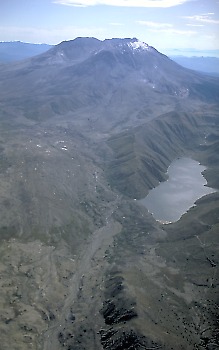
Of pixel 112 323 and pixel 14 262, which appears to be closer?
pixel 112 323

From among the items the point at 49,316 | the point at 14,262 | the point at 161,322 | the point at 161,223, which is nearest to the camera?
the point at 161,322

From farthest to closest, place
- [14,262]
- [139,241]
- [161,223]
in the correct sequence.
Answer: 1. [161,223]
2. [139,241]
3. [14,262]

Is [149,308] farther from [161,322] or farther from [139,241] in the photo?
[139,241]

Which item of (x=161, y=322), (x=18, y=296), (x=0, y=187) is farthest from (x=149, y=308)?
(x=0, y=187)

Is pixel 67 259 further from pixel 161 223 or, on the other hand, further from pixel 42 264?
pixel 161 223

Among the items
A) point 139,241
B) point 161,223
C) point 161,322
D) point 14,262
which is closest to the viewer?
point 161,322

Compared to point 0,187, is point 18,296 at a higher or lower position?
lower

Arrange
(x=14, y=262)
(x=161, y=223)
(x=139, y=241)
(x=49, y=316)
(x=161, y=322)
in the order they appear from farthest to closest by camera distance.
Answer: (x=161, y=223)
(x=139, y=241)
(x=14, y=262)
(x=49, y=316)
(x=161, y=322)

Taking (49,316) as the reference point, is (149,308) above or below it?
above

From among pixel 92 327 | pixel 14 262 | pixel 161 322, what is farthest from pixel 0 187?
pixel 161 322
